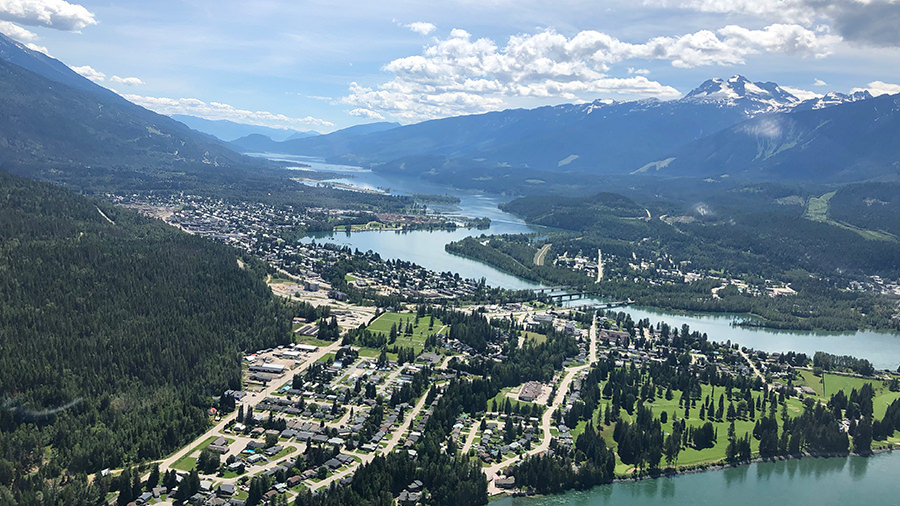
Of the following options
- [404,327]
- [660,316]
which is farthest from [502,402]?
[660,316]

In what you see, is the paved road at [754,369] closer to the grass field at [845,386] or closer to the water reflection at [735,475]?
the grass field at [845,386]

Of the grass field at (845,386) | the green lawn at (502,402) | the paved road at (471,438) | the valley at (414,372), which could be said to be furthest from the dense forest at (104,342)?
the grass field at (845,386)

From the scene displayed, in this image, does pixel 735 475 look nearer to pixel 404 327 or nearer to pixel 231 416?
pixel 231 416

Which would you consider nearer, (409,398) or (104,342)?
(409,398)

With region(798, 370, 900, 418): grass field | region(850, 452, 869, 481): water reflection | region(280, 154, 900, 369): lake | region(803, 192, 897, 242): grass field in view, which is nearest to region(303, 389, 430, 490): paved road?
region(850, 452, 869, 481): water reflection

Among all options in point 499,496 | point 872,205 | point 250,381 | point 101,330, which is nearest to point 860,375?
point 499,496

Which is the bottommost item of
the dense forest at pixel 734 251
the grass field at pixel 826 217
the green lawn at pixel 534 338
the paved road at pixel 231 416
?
the paved road at pixel 231 416

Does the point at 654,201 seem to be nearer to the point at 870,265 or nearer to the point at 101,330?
the point at 870,265
